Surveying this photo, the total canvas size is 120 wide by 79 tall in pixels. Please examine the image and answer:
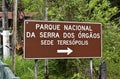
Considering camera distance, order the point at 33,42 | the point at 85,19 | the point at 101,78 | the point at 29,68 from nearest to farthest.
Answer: the point at 101,78 < the point at 33,42 < the point at 29,68 < the point at 85,19

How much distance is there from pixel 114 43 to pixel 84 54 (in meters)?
3.75

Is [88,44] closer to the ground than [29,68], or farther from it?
farther from it

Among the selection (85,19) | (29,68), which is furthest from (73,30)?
(85,19)

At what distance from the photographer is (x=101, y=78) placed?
7.14m

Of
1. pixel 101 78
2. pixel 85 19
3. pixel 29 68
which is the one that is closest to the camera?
pixel 101 78

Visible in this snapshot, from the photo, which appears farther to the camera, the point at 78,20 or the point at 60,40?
the point at 78,20

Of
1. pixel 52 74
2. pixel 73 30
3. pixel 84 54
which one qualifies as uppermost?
pixel 73 30

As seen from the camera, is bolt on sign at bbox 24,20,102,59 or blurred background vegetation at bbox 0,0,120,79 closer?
bolt on sign at bbox 24,20,102,59

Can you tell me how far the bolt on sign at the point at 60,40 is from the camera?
7641 mm

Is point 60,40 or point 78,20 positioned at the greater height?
point 78,20

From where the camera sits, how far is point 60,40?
25.7 ft

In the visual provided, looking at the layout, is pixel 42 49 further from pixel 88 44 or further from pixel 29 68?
pixel 29 68

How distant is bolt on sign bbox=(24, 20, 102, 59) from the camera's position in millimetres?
7641

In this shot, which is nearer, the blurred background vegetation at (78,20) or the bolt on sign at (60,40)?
the bolt on sign at (60,40)
